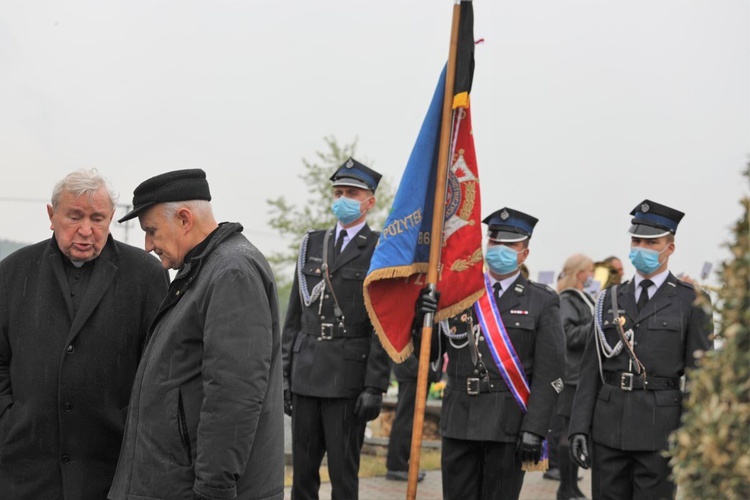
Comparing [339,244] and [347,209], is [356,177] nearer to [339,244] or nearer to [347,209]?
[347,209]

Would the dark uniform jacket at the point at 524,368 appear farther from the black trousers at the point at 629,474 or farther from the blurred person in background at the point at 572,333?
the blurred person in background at the point at 572,333

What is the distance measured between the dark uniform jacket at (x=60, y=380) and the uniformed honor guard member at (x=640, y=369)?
3.05m

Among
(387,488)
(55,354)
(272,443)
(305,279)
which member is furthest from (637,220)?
(387,488)

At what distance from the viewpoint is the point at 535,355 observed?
634cm

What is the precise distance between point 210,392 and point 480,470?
2993 mm

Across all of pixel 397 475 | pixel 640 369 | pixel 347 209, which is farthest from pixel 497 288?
pixel 397 475

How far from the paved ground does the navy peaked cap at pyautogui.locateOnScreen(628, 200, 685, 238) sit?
4010 mm

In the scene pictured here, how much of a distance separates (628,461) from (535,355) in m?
0.87

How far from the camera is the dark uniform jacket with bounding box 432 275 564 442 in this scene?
6.18 meters

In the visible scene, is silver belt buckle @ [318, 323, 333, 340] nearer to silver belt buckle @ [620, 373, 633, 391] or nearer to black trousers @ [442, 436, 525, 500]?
black trousers @ [442, 436, 525, 500]

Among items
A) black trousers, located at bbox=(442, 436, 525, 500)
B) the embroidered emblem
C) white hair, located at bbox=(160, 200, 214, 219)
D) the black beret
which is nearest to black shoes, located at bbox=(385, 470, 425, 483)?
black trousers, located at bbox=(442, 436, 525, 500)

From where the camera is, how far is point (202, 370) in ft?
12.8

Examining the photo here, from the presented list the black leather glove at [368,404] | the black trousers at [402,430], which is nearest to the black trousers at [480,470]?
the black leather glove at [368,404]

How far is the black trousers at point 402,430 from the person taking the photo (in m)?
10.3
